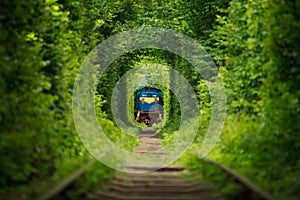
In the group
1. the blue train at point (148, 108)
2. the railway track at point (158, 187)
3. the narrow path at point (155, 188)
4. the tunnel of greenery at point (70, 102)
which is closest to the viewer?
the railway track at point (158, 187)

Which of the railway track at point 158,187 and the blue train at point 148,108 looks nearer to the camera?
the railway track at point 158,187

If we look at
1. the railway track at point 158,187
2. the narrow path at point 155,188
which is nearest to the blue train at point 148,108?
the narrow path at point 155,188

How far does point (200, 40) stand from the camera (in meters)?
24.8

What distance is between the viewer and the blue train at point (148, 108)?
4944cm

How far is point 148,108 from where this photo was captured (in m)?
49.8

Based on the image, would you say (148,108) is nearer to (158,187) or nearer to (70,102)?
(70,102)

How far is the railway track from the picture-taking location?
26.1 ft

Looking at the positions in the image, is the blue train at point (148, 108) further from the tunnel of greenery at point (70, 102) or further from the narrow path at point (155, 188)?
the narrow path at point (155, 188)

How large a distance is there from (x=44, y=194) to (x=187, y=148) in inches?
375

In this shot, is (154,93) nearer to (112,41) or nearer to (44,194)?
(112,41)

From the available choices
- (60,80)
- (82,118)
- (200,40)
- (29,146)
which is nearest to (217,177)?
(29,146)

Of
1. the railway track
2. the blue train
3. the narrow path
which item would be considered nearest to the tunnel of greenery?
the railway track

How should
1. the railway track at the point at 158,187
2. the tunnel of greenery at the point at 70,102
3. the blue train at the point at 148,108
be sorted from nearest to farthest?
the railway track at the point at 158,187, the tunnel of greenery at the point at 70,102, the blue train at the point at 148,108

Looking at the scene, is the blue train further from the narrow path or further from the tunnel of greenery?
the narrow path
